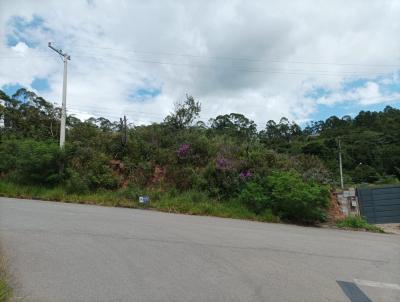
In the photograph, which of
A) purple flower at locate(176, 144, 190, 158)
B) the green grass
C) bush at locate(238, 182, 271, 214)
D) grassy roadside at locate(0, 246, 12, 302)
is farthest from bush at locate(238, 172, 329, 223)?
grassy roadside at locate(0, 246, 12, 302)

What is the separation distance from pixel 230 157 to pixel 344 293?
12.7 metres

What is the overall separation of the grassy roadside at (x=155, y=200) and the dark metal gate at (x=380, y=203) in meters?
6.22

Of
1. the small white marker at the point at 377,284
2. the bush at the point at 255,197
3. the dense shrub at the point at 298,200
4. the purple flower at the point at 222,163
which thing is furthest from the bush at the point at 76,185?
the small white marker at the point at 377,284

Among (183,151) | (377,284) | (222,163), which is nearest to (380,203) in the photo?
(222,163)

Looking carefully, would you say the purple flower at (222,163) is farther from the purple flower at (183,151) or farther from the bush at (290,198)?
the purple flower at (183,151)

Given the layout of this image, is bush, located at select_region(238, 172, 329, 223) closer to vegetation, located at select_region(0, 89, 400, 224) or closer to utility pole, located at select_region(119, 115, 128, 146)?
vegetation, located at select_region(0, 89, 400, 224)

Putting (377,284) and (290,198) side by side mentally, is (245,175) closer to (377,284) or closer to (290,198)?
(290,198)

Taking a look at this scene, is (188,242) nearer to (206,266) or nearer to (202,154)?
(206,266)

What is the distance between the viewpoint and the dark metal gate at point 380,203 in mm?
16547

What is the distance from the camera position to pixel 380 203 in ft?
54.7

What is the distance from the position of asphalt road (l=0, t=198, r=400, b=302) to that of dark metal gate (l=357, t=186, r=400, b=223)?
8182 millimetres

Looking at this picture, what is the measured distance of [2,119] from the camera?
30938mm

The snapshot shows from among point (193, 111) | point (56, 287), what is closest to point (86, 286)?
point (56, 287)

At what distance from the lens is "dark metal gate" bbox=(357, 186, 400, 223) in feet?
54.3
